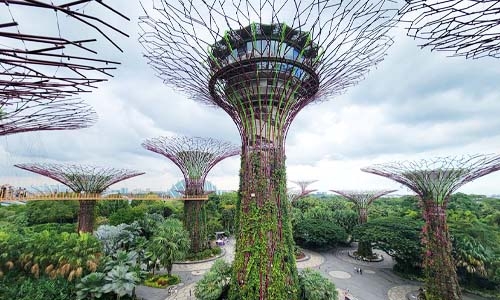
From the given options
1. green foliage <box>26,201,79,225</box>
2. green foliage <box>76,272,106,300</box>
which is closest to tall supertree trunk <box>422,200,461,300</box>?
green foliage <box>76,272,106,300</box>

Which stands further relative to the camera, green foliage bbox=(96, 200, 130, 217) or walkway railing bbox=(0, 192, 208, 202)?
green foliage bbox=(96, 200, 130, 217)

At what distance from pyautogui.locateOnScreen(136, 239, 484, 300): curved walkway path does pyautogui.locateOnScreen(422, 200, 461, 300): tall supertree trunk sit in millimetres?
2989

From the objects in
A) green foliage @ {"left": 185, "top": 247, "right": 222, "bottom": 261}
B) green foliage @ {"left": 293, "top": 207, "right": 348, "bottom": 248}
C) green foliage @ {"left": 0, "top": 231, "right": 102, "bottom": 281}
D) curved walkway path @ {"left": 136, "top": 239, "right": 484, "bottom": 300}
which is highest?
green foliage @ {"left": 0, "top": 231, "right": 102, "bottom": 281}

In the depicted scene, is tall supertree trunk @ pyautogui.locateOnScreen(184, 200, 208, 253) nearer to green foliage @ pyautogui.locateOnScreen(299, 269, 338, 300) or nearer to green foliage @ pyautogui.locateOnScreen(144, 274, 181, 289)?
green foliage @ pyautogui.locateOnScreen(144, 274, 181, 289)

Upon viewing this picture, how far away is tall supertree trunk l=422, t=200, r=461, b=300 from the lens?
1149cm

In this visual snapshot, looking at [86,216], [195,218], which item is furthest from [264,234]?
[86,216]

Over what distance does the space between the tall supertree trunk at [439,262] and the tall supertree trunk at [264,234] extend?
720cm

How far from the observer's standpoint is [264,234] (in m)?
9.34

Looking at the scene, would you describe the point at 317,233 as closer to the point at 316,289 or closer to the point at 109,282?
the point at 316,289

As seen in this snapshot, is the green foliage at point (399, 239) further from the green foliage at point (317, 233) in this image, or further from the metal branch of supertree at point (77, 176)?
the metal branch of supertree at point (77, 176)

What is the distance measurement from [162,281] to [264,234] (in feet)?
31.0

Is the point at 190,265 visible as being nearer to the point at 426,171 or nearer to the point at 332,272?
the point at 332,272

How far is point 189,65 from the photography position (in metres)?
10.1

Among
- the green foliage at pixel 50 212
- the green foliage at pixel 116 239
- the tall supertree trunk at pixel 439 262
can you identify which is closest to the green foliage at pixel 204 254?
the green foliage at pixel 116 239
